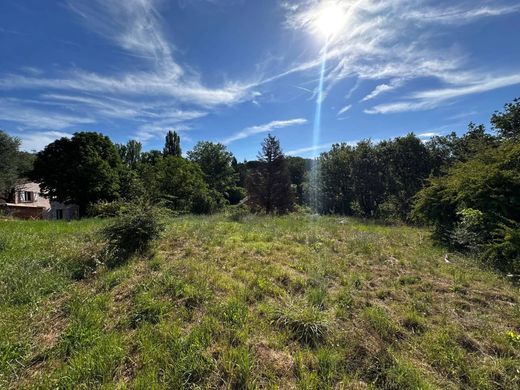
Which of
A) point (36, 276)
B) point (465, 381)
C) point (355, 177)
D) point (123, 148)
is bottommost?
point (465, 381)

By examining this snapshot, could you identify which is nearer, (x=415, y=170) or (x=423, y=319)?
(x=423, y=319)

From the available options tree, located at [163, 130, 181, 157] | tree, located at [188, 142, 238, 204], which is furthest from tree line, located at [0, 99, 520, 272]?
tree, located at [163, 130, 181, 157]

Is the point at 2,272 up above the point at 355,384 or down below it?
above

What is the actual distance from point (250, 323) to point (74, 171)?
83.5 ft

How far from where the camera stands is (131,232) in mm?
5906

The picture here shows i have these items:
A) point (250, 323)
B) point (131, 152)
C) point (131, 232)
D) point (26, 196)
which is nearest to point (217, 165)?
point (131, 152)

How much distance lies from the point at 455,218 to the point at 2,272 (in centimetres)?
1252

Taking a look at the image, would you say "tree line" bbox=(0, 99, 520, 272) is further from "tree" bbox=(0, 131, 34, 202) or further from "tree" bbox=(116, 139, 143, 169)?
"tree" bbox=(116, 139, 143, 169)

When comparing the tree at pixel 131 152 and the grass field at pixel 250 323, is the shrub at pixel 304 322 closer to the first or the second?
the grass field at pixel 250 323

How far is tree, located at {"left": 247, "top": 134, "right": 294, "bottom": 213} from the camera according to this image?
79.4 feet

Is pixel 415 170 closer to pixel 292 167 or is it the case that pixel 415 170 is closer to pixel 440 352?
pixel 292 167

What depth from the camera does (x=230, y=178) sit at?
43.5 metres

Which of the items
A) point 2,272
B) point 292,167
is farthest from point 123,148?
point 2,272

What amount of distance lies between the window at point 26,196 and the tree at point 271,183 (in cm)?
2976
